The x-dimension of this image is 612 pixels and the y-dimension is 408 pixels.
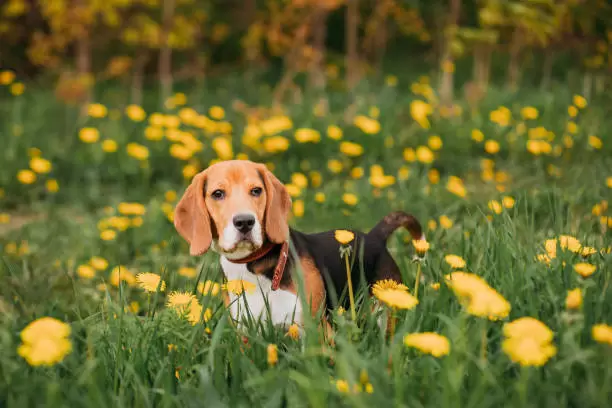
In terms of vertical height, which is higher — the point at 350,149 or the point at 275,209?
the point at 275,209

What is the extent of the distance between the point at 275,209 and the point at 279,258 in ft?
0.68

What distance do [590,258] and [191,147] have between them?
3.40 metres

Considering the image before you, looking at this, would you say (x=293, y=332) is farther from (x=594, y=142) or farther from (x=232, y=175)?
(x=594, y=142)

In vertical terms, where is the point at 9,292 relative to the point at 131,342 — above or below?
below

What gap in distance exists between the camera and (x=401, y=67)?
37.6 ft

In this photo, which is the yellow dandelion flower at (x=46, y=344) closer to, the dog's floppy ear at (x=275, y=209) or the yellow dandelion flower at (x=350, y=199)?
the dog's floppy ear at (x=275, y=209)

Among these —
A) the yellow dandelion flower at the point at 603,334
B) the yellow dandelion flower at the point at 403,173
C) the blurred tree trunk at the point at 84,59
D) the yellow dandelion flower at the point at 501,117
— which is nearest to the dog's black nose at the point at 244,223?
the yellow dandelion flower at the point at 603,334

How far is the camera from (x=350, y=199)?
407 cm

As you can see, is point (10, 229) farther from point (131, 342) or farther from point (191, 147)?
point (131, 342)

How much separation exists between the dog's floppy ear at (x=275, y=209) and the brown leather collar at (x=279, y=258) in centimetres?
5

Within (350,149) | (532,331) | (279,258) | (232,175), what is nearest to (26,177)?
(350,149)

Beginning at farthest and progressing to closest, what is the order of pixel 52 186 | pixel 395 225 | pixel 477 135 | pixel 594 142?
1. pixel 477 135
2. pixel 594 142
3. pixel 52 186
4. pixel 395 225

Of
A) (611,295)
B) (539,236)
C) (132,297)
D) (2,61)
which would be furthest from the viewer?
(2,61)

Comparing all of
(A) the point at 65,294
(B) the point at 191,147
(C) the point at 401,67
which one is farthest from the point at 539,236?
(C) the point at 401,67
